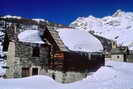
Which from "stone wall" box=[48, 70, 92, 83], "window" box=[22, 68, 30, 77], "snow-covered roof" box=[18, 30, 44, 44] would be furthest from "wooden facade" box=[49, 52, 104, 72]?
"snow-covered roof" box=[18, 30, 44, 44]

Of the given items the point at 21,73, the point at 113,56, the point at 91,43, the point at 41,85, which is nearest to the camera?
the point at 41,85

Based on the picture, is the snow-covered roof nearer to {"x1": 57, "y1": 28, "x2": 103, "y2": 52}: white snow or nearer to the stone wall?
{"x1": 57, "y1": 28, "x2": 103, "y2": 52}: white snow

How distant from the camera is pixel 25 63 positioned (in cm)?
2962

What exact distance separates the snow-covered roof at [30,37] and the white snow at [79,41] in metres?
2.81

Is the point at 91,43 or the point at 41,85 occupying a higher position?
the point at 91,43

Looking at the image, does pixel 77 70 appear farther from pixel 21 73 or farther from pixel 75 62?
pixel 21 73

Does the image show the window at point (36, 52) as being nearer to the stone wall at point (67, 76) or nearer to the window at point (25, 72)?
the window at point (25, 72)

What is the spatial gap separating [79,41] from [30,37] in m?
6.12

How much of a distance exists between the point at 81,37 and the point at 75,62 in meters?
4.12

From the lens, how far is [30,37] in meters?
30.6

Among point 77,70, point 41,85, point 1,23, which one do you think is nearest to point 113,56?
point 1,23

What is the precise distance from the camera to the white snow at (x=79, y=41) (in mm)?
29656

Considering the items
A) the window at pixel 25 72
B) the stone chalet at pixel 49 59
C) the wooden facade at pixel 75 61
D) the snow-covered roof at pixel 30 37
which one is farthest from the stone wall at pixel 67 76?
the snow-covered roof at pixel 30 37

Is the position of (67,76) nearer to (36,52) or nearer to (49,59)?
(49,59)
